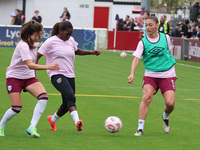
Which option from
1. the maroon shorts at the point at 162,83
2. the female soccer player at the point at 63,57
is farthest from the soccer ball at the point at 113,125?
the maroon shorts at the point at 162,83

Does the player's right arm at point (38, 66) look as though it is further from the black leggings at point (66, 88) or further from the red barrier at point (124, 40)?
the red barrier at point (124, 40)

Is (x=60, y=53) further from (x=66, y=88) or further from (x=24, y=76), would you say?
(x=24, y=76)

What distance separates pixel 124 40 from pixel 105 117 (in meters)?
24.9

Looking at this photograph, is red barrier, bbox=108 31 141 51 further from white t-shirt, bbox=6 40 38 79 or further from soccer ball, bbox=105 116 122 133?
white t-shirt, bbox=6 40 38 79

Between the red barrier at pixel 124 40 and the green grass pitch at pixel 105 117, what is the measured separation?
15.9 meters

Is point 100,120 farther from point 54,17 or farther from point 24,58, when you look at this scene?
point 54,17

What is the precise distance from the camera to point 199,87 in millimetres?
16531

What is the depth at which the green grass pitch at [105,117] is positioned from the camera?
7.71 m

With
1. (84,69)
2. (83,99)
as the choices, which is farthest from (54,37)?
(84,69)

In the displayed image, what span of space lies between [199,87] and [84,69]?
5.63 meters

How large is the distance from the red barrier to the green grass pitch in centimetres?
1585

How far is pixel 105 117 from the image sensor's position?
1037 cm

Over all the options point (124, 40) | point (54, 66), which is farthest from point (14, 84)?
point (124, 40)

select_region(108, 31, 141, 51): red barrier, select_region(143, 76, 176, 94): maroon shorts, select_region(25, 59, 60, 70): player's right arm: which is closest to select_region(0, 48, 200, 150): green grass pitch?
select_region(143, 76, 176, 94): maroon shorts
